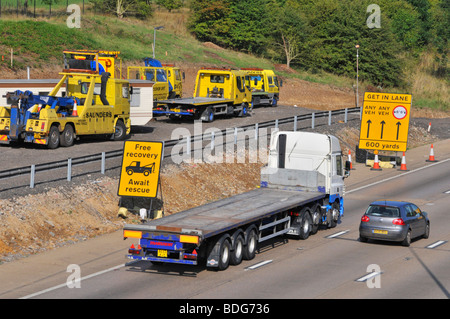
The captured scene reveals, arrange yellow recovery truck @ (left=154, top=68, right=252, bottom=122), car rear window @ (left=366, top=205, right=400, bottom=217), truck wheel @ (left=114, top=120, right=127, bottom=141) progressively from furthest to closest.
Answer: yellow recovery truck @ (left=154, top=68, right=252, bottom=122)
truck wheel @ (left=114, top=120, right=127, bottom=141)
car rear window @ (left=366, top=205, right=400, bottom=217)

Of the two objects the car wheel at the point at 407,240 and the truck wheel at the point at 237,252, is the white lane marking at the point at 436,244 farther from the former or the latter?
the truck wheel at the point at 237,252

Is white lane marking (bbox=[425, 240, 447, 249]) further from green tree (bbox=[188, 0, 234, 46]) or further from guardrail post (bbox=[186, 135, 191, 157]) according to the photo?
green tree (bbox=[188, 0, 234, 46])

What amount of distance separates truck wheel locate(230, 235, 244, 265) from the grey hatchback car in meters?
4.85

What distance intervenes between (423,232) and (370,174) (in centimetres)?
1453

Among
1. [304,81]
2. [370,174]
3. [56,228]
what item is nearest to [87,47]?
[304,81]

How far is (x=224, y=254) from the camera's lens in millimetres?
20453

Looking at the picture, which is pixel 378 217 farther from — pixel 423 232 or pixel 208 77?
pixel 208 77

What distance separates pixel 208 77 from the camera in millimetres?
48750

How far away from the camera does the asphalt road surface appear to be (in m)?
18.3

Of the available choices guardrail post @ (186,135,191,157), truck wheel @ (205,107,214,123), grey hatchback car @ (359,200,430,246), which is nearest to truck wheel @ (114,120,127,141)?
guardrail post @ (186,135,191,157)

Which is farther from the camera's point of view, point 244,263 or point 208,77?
point 208,77

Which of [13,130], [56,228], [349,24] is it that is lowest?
[56,228]

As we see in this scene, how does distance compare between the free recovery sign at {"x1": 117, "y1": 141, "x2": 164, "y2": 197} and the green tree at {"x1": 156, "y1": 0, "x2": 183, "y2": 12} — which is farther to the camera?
the green tree at {"x1": 156, "y1": 0, "x2": 183, "y2": 12}

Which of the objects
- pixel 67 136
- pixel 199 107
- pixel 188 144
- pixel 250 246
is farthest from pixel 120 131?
pixel 250 246
